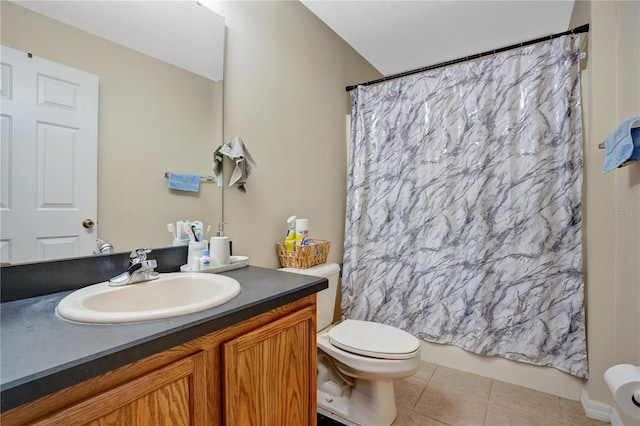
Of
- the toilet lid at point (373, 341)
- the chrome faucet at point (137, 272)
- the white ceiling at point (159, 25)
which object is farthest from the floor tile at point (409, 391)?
the white ceiling at point (159, 25)

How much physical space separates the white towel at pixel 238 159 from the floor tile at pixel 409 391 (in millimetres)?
1534

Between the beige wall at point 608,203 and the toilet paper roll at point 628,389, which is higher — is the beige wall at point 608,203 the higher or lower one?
the higher one

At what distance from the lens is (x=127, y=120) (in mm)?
1110

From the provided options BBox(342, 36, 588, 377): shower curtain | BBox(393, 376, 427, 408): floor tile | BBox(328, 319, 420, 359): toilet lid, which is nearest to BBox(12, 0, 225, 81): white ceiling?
BBox(342, 36, 588, 377): shower curtain

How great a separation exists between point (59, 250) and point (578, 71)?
8.27ft

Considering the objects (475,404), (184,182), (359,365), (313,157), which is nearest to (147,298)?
(184,182)

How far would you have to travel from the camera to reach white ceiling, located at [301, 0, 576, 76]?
1881mm

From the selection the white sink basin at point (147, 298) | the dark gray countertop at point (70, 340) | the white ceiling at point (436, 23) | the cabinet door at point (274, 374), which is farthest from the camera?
the white ceiling at point (436, 23)

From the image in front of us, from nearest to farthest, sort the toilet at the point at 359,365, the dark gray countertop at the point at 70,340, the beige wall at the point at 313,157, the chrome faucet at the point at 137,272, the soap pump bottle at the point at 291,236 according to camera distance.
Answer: the dark gray countertop at the point at 70,340
the chrome faucet at the point at 137,272
the toilet at the point at 359,365
the beige wall at the point at 313,157
the soap pump bottle at the point at 291,236

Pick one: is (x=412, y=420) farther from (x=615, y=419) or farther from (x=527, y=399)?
(x=615, y=419)

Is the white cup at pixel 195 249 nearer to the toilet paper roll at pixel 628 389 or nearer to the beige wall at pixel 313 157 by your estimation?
the beige wall at pixel 313 157

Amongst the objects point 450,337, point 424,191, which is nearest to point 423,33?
point 424,191

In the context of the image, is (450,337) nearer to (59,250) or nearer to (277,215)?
(277,215)

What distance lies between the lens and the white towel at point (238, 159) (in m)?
1.43
